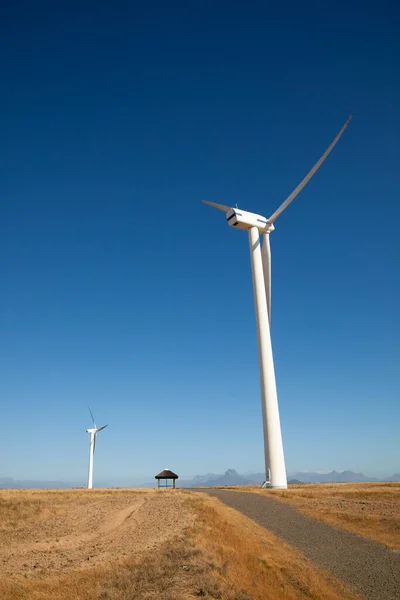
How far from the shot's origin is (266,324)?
57500 millimetres

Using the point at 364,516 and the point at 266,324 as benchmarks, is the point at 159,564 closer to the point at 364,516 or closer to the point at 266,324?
the point at 364,516

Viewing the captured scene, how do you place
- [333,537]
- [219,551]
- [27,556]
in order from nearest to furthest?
[219,551], [27,556], [333,537]

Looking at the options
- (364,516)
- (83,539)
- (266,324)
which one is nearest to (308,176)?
(266,324)

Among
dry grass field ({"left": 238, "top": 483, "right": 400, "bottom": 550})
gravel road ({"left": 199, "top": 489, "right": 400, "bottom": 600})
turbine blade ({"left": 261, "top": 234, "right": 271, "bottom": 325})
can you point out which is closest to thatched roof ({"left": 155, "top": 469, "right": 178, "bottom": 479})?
turbine blade ({"left": 261, "top": 234, "right": 271, "bottom": 325})

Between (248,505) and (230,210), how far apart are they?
146ft

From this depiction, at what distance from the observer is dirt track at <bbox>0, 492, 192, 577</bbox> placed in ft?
51.2

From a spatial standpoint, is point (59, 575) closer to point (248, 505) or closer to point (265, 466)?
point (248, 505)

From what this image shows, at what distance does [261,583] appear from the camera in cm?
1266

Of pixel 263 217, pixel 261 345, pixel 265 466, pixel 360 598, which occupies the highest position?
pixel 263 217

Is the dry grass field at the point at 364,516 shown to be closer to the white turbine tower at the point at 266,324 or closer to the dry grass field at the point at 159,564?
the dry grass field at the point at 159,564

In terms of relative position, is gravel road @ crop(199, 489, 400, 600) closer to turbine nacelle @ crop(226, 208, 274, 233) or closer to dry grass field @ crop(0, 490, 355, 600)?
dry grass field @ crop(0, 490, 355, 600)

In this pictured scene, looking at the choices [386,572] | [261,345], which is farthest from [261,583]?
[261,345]

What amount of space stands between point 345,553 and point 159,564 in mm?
7385

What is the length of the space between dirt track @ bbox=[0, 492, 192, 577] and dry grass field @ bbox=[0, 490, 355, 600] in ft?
0.14
